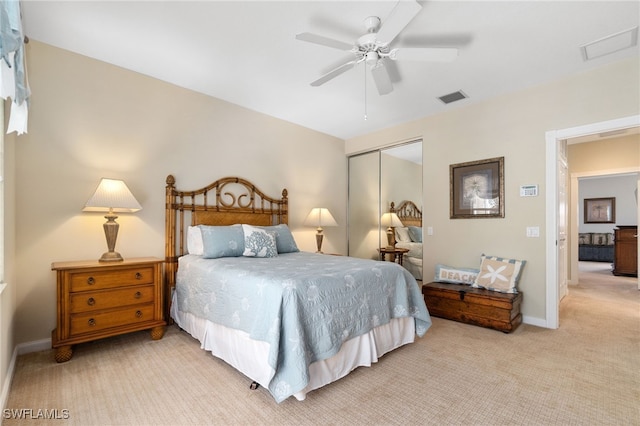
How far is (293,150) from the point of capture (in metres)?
4.77

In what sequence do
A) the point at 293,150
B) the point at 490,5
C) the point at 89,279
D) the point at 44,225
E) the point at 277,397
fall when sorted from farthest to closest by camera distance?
the point at 293,150
the point at 44,225
the point at 89,279
the point at 490,5
the point at 277,397

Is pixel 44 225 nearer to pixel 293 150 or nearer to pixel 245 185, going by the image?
pixel 245 185

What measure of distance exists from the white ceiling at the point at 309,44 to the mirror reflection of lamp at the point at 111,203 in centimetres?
100

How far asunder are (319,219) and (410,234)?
1417 millimetres

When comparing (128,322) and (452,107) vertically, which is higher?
(452,107)

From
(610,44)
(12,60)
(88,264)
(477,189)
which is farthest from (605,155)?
(88,264)

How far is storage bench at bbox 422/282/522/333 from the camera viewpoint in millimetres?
3143

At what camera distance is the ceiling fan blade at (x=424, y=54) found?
228cm

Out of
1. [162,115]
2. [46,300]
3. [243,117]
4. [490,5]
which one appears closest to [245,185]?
[243,117]

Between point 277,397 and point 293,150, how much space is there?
3.62 m

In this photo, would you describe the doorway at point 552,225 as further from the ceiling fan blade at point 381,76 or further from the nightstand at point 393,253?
the ceiling fan blade at point 381,76

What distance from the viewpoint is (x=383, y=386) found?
2.12 metres

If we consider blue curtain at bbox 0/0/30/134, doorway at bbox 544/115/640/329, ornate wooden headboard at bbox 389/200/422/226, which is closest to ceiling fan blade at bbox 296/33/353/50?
blue curtain at bbox 0/0/30/134

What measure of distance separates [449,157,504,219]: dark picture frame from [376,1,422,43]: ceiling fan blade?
93.9 inches
